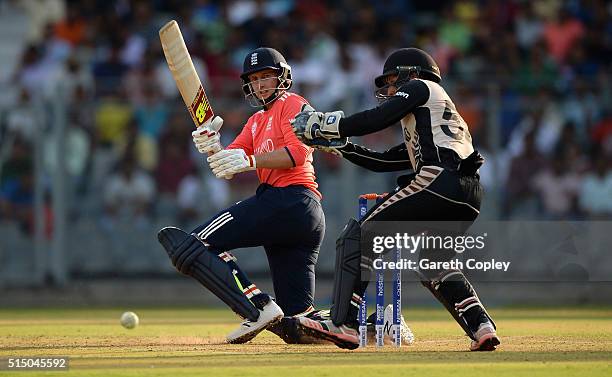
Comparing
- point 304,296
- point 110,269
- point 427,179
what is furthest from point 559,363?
point 110,269

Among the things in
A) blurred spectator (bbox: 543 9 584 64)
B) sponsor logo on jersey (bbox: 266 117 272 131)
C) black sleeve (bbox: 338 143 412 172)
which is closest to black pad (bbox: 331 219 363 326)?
black sleeve (bbox: 338 143 412 172)

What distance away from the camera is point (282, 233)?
9594mm

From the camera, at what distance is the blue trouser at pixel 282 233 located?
9.49 meters

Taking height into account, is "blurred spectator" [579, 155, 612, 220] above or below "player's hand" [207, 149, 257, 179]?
above

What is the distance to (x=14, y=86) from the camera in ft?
54.1

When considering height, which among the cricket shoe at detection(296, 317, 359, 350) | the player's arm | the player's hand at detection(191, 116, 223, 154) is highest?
the player's hand at detection(191, 116, 223, 154)

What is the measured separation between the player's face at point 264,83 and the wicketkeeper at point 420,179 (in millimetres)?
997

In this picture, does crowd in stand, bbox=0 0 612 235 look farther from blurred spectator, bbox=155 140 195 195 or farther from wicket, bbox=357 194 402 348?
wicket, bbox=357 194 402 348

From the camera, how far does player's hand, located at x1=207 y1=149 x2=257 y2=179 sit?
9.19 meters

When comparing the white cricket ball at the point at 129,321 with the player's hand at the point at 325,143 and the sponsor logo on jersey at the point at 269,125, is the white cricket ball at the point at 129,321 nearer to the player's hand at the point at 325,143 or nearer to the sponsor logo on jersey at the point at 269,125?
the sponsor logo on jersey at the point at 269,125

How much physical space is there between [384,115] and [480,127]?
24.8 feet

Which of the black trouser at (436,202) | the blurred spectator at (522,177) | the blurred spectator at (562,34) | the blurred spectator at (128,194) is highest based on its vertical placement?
the blurred spectator at (562,34)

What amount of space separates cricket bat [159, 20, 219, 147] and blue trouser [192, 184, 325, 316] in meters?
0.78

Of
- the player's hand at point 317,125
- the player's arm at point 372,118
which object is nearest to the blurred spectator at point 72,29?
the player's hand at point 317,125
